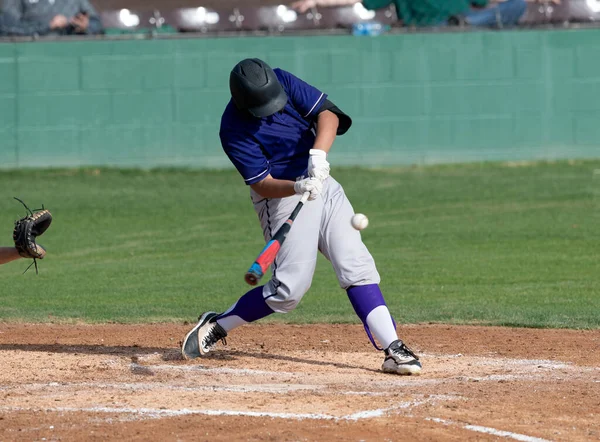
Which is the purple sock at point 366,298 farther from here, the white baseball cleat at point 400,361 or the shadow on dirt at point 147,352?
the shadow on dirt at point 147,352

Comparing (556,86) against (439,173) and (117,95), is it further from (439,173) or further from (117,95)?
(117,95)

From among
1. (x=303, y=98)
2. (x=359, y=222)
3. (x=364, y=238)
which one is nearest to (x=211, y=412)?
(x=359, y=222)

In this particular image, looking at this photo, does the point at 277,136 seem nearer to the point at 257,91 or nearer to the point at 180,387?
the point at 257,91

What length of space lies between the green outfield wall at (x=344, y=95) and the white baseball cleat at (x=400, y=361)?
12.4 metres

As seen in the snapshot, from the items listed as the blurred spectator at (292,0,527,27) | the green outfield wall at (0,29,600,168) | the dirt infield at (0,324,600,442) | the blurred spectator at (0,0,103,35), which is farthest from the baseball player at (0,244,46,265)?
the blurred spectator at (292,0,527,27)

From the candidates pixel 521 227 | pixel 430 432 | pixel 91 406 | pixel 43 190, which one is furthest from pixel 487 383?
pixel 43 190

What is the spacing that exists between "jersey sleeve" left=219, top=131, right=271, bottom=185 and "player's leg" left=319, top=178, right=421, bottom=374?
45 centimetres

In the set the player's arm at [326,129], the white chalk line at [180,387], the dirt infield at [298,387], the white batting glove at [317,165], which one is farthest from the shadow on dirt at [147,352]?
the player's arm at [326,129]

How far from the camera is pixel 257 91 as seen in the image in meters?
5.78

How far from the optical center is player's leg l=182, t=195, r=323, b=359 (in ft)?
19.5

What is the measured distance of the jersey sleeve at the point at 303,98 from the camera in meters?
6.07

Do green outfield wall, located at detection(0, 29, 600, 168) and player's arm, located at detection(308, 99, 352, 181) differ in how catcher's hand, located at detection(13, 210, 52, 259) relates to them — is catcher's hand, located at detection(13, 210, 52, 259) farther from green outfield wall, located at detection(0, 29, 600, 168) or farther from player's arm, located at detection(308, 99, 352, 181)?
green outfield wall, located at detection(0, 29, 600, 168)

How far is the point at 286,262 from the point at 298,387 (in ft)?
2.36

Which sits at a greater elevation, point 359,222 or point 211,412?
point 359,222
